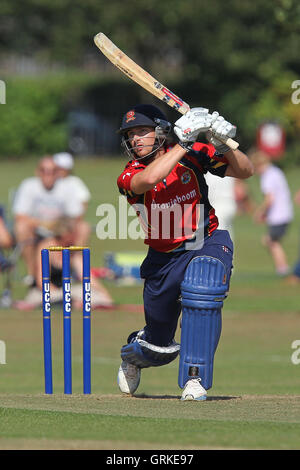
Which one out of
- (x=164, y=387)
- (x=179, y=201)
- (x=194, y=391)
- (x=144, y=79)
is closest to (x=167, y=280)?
(x=179, y=201)

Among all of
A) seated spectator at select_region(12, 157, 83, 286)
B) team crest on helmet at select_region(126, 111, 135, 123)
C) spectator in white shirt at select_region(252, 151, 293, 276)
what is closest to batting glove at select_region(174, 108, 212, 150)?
team crest on helmet at select_region(126, 111, 135, 123)

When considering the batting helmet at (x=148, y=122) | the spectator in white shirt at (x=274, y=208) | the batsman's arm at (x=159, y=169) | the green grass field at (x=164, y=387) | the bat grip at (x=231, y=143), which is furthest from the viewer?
the spectator in white shirt at (x=274, y=208)

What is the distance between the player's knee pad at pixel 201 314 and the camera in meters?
6.83

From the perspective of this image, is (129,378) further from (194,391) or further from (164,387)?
(164,387)

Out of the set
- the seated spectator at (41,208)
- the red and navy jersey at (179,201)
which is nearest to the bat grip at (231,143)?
the red and navy jersey at (179,201)

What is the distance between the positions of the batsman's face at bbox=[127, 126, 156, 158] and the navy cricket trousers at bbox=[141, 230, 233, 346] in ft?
2.39

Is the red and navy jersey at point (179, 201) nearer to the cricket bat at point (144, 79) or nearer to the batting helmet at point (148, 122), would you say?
the batting helmet at point (148, 122)

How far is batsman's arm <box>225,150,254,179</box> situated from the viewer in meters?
7.14

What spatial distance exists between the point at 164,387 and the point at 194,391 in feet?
8.98

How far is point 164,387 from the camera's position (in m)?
9.62

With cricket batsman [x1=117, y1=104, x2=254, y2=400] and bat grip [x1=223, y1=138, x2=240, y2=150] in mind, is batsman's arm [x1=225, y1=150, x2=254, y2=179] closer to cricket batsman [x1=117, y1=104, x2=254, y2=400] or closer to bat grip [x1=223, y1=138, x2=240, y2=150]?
cricket batsman [x1=117, y1=104, x2=254, y2=400]

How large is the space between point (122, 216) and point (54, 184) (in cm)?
530
